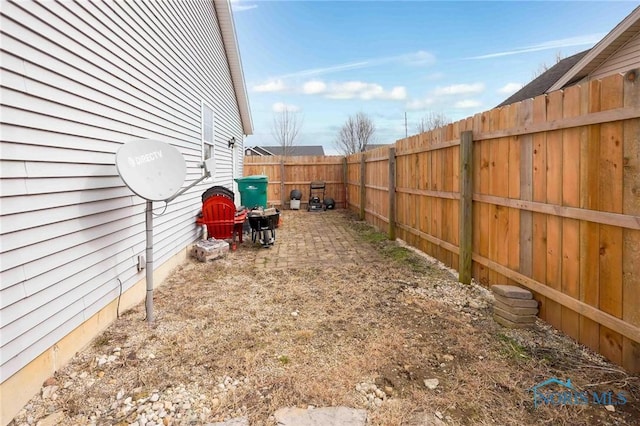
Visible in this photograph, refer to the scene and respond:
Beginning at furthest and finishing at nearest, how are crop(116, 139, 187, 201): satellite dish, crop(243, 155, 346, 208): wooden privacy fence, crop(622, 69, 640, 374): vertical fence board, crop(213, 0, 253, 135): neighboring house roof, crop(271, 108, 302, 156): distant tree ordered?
crop(271, 108, 302, 156): distant tree, crop(243, 155, 346, 208): wooden privacy fence, crop(213, 0, 253, 135): neighboring house roof, crop(116, 139, 187, 201): satellite dish, crop(622, 69, 640, 374): vertical fence board

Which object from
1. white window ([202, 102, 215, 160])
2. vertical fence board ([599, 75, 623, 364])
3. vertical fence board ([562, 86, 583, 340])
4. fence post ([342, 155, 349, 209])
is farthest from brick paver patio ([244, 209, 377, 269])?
vertical fence board ([599, 75, 623, 364])

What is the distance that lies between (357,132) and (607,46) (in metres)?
25.3

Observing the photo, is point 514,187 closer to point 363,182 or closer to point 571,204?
point 571,204

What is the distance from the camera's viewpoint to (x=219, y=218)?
644 cm

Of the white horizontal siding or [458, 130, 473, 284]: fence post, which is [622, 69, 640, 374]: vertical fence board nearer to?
[458, 130, 473, 284]: fence post

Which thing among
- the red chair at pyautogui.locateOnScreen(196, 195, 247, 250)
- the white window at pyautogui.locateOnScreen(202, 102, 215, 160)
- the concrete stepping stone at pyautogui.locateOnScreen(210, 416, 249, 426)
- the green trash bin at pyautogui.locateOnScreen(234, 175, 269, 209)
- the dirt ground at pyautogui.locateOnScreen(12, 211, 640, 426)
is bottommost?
the concrete stepping stone at pyautogui.locateOnScreen(210, 416, 249, 426)

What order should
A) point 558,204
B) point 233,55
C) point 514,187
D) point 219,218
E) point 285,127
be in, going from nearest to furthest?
point 558,204 → point 514,187 → point 219,218 → point 233,55 → point 285,127

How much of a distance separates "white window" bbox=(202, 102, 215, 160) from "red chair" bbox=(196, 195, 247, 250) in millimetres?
1334

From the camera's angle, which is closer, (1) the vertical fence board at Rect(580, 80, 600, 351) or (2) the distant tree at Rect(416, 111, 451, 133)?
(1) the vertical fence board at Rect(580, 80, 600, 351)

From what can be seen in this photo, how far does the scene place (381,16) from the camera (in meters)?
11.2

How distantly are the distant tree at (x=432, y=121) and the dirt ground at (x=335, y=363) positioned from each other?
2764cm

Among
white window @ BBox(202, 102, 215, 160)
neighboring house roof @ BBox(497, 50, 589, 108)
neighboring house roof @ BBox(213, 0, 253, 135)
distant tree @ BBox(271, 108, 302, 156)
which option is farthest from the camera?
distant tree @ BBox(271, 108, 302, 156)

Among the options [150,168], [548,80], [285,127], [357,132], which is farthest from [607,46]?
[357,132]

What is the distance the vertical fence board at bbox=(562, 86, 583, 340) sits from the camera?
2752 millimetres
